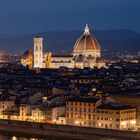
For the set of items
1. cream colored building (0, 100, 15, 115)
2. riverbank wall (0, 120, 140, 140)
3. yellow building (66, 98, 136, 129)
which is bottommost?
riverbank wall (0, 120, 140, 140)

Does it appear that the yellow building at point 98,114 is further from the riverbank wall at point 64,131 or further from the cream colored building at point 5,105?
the cream colored building at point 5,105

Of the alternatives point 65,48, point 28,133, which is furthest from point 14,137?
point 65,48

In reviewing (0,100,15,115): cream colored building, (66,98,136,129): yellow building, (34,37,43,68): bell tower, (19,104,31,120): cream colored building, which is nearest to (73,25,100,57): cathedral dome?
(34,37,43,68): bell tower

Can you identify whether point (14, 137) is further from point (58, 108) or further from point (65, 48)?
point (65, 48)

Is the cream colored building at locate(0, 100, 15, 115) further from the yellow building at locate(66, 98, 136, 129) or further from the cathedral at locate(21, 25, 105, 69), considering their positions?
the cathedral at locate(21, 25, 105, 69)

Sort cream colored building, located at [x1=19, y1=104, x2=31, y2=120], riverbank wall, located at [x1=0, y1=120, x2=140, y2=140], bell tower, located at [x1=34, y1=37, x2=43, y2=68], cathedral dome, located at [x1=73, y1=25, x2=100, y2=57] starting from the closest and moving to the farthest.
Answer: riverbank wall, located at [x1=0, y1=120, x2=140, y2=140]
cream colored building, located at [x1=19, y1=104, x2=31, y2=120]
bell tower, located at [x1=34, y1=37, x2=43, y2=68]
cathedral dome, located at [x1=73, y1=25, x2=100, y2=57]

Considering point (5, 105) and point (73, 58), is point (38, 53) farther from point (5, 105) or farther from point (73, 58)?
point (5, 105)

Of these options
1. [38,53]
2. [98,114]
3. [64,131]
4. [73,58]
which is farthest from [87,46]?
[64,131]

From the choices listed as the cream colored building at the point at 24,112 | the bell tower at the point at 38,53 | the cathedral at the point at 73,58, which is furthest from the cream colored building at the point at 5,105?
the bell tower at the point at 38,53
